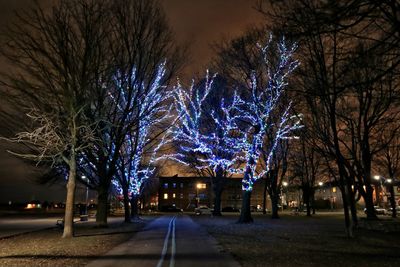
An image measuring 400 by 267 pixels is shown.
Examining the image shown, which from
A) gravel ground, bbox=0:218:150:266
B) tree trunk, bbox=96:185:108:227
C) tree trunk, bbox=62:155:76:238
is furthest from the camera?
tree trunk, bbox=96:185:108:227

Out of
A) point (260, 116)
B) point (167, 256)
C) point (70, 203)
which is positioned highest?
point (260, 116)

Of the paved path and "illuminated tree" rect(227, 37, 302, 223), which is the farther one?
"illuminated tree" rect(227, 37, 302, 223)

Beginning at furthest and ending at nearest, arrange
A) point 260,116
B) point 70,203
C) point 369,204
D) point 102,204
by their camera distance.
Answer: point 260,116 < point 369,204 < point 102,204 < point 70,203

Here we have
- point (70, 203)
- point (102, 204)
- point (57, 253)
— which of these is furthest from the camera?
point (102, 204)

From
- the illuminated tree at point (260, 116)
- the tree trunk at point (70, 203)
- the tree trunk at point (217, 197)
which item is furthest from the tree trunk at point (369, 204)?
the tree trunk at point (217, 197)

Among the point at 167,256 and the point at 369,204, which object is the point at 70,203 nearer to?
the point at 167,256

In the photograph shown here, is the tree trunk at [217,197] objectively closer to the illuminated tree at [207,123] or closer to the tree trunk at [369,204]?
the illuminated tree at [207,123]

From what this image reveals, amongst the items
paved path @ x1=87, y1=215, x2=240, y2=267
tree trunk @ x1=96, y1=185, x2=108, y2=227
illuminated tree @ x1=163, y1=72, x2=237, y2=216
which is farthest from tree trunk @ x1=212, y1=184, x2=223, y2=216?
paved path @ x1=87, y1=215, x2=240, y2=267

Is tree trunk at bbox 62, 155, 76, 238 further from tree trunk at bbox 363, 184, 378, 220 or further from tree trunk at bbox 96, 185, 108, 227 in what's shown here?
tree trunk at bbox 363, 184, 378, 220

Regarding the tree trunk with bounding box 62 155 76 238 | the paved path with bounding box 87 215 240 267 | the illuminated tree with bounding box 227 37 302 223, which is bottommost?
the paved path with bounding box 87 215 240 267

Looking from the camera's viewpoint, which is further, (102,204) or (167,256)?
(102,204)

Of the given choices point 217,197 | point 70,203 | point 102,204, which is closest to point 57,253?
point 70,203

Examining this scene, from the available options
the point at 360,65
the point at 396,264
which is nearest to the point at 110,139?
the point at 396,264

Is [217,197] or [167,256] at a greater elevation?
[217,197]
